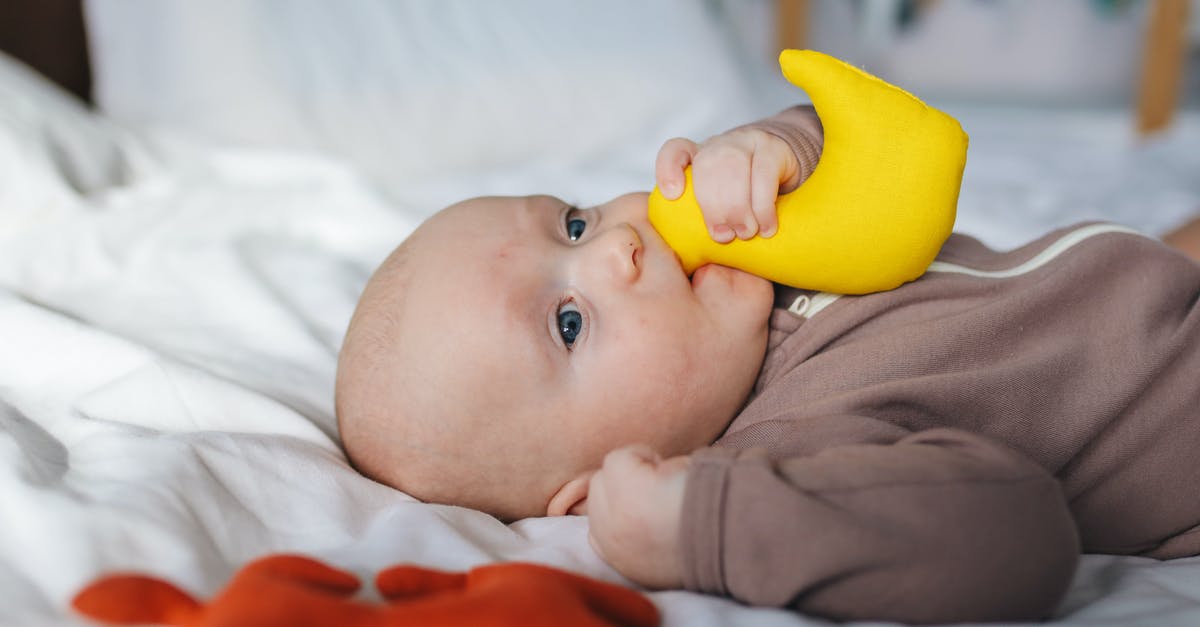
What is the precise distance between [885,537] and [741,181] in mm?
327

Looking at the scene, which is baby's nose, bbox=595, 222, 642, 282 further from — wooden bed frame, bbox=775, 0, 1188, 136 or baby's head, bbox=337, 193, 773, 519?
wooden bed frame, bbox=775, 0, 1188, 136

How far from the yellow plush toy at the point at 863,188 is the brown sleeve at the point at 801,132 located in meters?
0.05

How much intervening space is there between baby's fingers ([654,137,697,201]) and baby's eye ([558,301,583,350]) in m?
0.13

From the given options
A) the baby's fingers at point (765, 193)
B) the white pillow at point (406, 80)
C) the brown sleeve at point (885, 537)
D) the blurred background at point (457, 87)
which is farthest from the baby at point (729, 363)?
the white pillow at point (406, 80)

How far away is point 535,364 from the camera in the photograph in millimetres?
808

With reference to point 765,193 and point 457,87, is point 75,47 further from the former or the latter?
point 765,193

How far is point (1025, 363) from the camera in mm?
843

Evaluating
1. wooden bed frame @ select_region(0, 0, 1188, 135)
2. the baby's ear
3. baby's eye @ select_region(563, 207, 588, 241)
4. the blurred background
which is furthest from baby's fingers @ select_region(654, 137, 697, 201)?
wooden bed frame @ select_region(0, 0, 1188, 135)

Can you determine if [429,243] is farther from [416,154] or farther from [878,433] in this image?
[416,154]

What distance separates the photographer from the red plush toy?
1.74ft

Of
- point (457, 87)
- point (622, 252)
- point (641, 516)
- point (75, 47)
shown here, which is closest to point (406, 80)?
point (457, 87)

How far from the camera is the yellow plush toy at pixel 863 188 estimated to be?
31.0 inches

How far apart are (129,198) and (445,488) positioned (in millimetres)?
1014

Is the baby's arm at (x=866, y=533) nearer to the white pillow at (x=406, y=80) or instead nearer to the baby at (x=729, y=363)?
the baby at (x=729, y=363)
